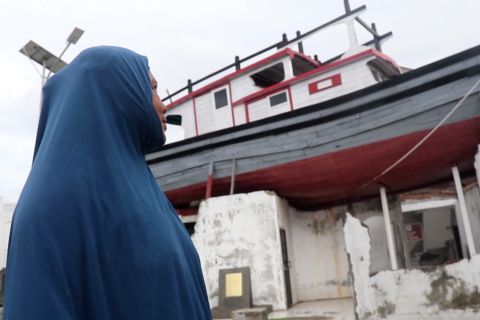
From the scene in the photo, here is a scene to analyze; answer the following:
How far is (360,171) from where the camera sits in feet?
25.5

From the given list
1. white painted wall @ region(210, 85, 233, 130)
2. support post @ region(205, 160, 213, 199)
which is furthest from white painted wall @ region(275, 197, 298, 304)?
white painted wall @ region(210, 85, 233, 130)

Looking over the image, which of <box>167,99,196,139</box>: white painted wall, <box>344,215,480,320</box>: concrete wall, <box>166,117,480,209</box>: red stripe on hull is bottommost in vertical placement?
<box>344,215,480,320</box>: concrete wall

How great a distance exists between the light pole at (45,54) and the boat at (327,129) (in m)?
2.85

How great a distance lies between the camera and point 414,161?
7.29 metres

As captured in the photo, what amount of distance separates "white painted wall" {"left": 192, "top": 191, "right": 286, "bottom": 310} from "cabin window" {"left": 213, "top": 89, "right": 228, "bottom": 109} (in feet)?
8.78

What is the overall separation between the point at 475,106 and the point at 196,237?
212 inches

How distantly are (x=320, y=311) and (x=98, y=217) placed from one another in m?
6.82

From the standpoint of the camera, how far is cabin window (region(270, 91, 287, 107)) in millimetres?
8633

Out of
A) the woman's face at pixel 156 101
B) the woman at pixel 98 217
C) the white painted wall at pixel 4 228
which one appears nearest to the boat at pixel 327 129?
the woman's face at pixel 156 101

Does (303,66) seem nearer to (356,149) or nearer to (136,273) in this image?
(356,149)

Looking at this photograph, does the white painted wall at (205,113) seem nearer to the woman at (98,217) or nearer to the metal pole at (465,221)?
the metal pole at (465,221)

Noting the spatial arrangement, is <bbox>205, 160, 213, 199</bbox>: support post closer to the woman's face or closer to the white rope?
the white rope

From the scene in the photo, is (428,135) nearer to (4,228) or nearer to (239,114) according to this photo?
(239,114)

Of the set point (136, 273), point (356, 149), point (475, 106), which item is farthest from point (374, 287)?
point (136, 273)
